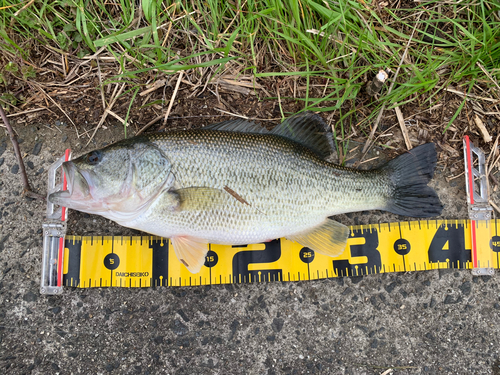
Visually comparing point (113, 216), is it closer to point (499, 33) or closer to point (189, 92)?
point (189, 92)

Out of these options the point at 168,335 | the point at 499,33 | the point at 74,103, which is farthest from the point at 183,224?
the point at 499,33

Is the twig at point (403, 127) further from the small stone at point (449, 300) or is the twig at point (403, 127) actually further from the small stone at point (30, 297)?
the small stone at point (30, 297)

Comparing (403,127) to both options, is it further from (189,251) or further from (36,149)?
(36,149)

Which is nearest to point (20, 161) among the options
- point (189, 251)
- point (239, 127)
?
point (189, 251)

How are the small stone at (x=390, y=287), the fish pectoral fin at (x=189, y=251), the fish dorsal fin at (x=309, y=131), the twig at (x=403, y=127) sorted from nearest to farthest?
1. the fish pectoral fin at (x=189, y=251)
2. the fish dorsal fin at (x=309, y=131)
3. the small stone at (x=390, y=287)
4. the twig at (x=403, y=127)

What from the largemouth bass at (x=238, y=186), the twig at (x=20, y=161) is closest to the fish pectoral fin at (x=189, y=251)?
the largemouth bass at (x=238, y=186)

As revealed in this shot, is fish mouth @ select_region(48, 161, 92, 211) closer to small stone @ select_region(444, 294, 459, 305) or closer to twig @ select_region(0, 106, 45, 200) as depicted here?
twig @ select_region(0, 106, 45, 200)

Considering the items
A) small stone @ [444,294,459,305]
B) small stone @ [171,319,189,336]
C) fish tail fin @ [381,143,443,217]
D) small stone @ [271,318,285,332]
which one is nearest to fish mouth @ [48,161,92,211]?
small stone @ [171,319,189,336]
